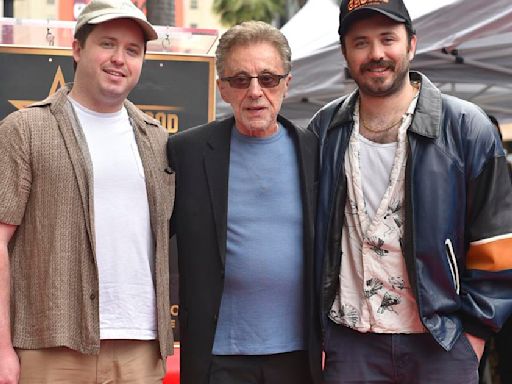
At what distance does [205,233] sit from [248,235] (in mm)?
166

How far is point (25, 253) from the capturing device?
3.04m

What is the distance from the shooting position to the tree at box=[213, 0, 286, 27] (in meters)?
29.4

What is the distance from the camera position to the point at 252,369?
325 cm

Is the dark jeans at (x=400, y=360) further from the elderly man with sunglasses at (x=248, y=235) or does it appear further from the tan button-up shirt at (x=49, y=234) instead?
the tan button-up shirt at (x=49, y=234)

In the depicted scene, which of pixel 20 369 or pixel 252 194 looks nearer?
pixel 20 369

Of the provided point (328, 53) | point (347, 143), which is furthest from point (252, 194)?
point (328, 53)

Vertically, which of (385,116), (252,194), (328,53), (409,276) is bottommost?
(409,276)

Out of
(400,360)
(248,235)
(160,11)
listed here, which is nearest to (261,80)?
(248,235)

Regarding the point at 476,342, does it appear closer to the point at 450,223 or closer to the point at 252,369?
the point at 450,223

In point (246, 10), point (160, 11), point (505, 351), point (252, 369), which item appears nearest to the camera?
point (252, 369)

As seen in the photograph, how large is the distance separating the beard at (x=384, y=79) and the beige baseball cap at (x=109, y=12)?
85cm

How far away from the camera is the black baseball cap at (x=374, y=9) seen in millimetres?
3352

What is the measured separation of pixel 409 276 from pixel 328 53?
11.3 feet

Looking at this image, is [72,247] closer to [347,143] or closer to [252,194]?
[252,194]
